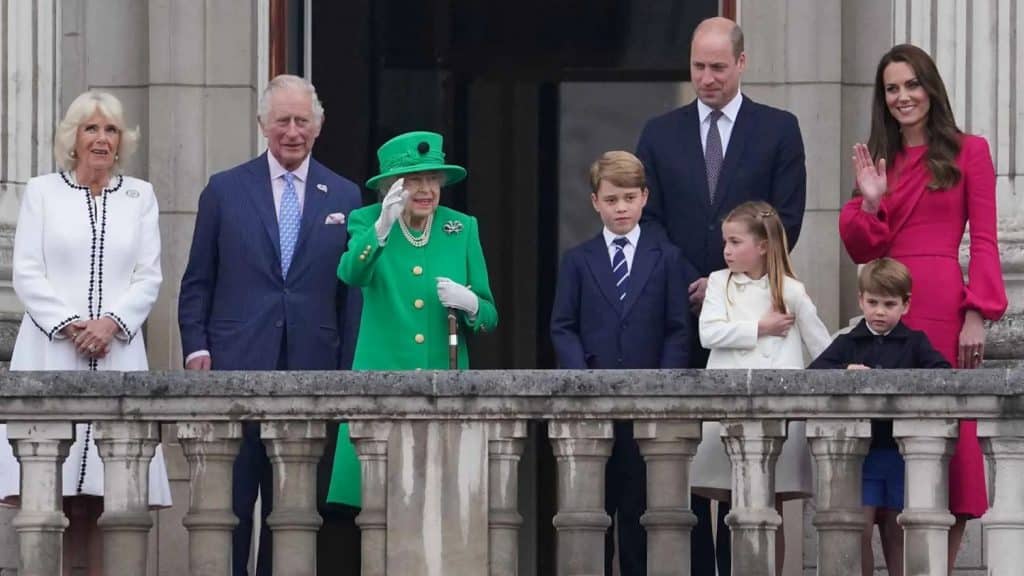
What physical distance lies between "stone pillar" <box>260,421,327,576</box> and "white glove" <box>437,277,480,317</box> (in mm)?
838

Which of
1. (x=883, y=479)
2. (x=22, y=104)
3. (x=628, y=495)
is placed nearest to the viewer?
(x=883, y=479)

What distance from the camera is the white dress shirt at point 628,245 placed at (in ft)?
32.4

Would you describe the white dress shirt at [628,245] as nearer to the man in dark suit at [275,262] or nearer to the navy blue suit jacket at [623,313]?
the navy blue suit jacket at [623,313]

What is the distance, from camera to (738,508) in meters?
9.09

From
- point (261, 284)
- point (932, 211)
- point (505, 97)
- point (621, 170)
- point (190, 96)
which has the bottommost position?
point (261, 284)

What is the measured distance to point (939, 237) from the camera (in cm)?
973

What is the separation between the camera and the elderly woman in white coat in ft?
31.9

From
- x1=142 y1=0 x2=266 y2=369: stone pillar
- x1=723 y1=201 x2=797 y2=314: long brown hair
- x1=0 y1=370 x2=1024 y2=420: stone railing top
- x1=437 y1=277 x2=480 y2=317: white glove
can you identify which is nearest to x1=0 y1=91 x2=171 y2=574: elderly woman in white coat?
x1=0 y1=370 x2=1024 y2=420: stone railing top

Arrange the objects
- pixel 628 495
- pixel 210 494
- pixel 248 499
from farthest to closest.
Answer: pixel 248 499, pixel 628 495, pixel 210 494

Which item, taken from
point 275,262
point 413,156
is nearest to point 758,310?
point 413,156

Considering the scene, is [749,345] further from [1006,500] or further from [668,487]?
[1006,500]

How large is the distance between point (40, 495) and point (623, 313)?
2.06 metres

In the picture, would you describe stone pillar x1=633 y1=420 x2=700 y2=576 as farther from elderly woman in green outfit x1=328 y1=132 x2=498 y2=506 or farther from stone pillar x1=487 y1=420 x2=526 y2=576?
elderly woman in green outfit x1=328 y1=132 x2=498 y2=506

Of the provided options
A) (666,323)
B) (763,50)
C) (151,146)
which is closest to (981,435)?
(666,323)
